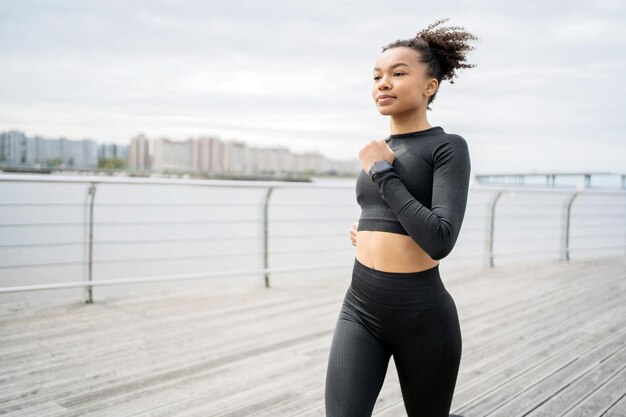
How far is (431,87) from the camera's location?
4.33 feet

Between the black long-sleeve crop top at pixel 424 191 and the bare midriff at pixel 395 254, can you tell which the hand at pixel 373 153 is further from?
the bare midriff at pixel 395 254

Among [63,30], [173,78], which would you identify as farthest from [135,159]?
[173,78]

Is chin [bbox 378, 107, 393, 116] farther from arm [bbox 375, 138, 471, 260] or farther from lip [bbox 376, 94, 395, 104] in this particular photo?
arm [bbox 375, 138, 471, 260]

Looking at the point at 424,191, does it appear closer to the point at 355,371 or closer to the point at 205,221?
the point at 355,371

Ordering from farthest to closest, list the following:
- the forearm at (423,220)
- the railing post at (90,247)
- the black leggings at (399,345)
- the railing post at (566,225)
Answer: the railing post at (566,225)
the railing post at (90,247)
the black leggings at (399,345)
the forearm at (423,220)

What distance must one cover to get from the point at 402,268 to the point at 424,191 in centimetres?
19

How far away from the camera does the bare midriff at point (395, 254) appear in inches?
48.1

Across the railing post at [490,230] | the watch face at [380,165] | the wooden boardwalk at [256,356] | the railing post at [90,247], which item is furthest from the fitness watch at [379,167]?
the railing post at [490,230]

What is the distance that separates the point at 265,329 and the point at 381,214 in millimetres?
2541

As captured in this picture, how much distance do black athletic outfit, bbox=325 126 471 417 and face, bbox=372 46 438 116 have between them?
78mm

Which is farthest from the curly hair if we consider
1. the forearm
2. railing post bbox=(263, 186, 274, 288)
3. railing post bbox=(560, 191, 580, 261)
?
railing post bbox=(560, 191, 580, 261)

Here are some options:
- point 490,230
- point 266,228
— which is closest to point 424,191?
point 266,228

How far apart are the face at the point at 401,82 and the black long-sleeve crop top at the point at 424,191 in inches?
3.0

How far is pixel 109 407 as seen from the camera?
2.23 metres
